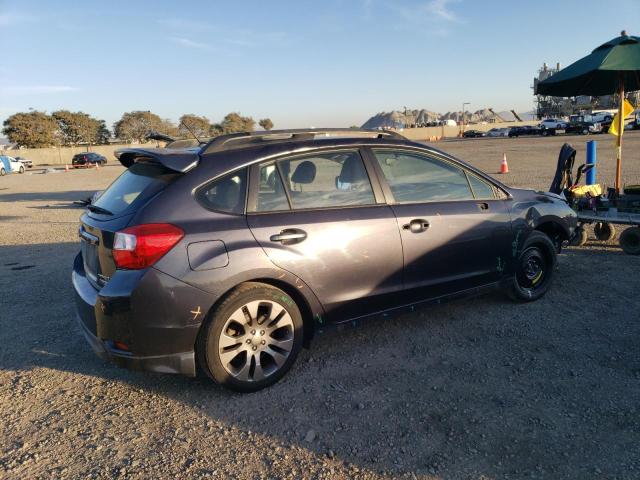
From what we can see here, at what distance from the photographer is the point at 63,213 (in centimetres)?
1274

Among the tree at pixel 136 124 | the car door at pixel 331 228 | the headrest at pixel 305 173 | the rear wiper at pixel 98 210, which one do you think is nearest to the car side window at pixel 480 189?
the car door at pixel 331 228

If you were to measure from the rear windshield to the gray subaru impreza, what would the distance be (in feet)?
0.04

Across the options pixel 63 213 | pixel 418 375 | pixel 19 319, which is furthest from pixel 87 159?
pixel 418 375

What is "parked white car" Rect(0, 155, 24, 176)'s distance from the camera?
123 feet

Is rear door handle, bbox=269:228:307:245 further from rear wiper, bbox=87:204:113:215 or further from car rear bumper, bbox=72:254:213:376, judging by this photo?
rear wiper, bbox=87:204:113:215

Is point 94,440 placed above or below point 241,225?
below

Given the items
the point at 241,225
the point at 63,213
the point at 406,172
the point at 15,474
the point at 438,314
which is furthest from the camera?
the point at 63,213

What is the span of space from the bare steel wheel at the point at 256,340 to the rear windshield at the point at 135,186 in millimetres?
986

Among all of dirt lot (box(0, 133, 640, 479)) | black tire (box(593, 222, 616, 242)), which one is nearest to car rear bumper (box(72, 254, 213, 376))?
dirt lot (box(0, 133, 640, 479))

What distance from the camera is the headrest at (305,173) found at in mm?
3640

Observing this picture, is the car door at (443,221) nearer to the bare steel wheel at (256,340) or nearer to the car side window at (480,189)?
the car side window at (480,189)

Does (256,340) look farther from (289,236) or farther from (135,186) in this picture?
(135,186)

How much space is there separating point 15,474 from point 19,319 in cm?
271

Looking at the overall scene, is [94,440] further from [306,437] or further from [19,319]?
[19,319]
